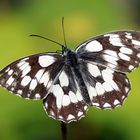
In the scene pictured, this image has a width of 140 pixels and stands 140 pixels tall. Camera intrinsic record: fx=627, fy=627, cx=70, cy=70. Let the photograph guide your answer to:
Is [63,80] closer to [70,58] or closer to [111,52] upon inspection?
[70,58]

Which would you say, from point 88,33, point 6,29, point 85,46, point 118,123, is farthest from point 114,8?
point 85,46

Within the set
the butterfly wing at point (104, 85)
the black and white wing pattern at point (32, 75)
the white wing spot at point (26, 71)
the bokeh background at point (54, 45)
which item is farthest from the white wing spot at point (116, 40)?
the bokeh background at point (54, 45)

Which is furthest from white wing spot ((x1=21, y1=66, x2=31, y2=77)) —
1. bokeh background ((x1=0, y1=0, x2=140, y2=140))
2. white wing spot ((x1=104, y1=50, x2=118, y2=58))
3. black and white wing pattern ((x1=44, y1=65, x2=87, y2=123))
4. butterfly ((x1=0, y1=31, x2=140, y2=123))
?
bokeh background ((x1=0, y1=0, x2=140, y2=140))

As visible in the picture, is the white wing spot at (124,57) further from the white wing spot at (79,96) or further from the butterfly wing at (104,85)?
Result: the white wing spot at (79,96)

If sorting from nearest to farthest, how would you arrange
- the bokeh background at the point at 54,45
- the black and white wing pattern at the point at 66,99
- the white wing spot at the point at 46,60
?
the black and white wing pattern at the point at 66,99, the white wing spot at the point at 46,60, the bokeh background at the point at 54,45

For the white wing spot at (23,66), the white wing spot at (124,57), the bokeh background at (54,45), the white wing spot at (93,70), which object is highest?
the white wing spot at (23,66)

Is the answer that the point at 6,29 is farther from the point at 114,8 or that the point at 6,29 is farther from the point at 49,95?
the point at 49,95
